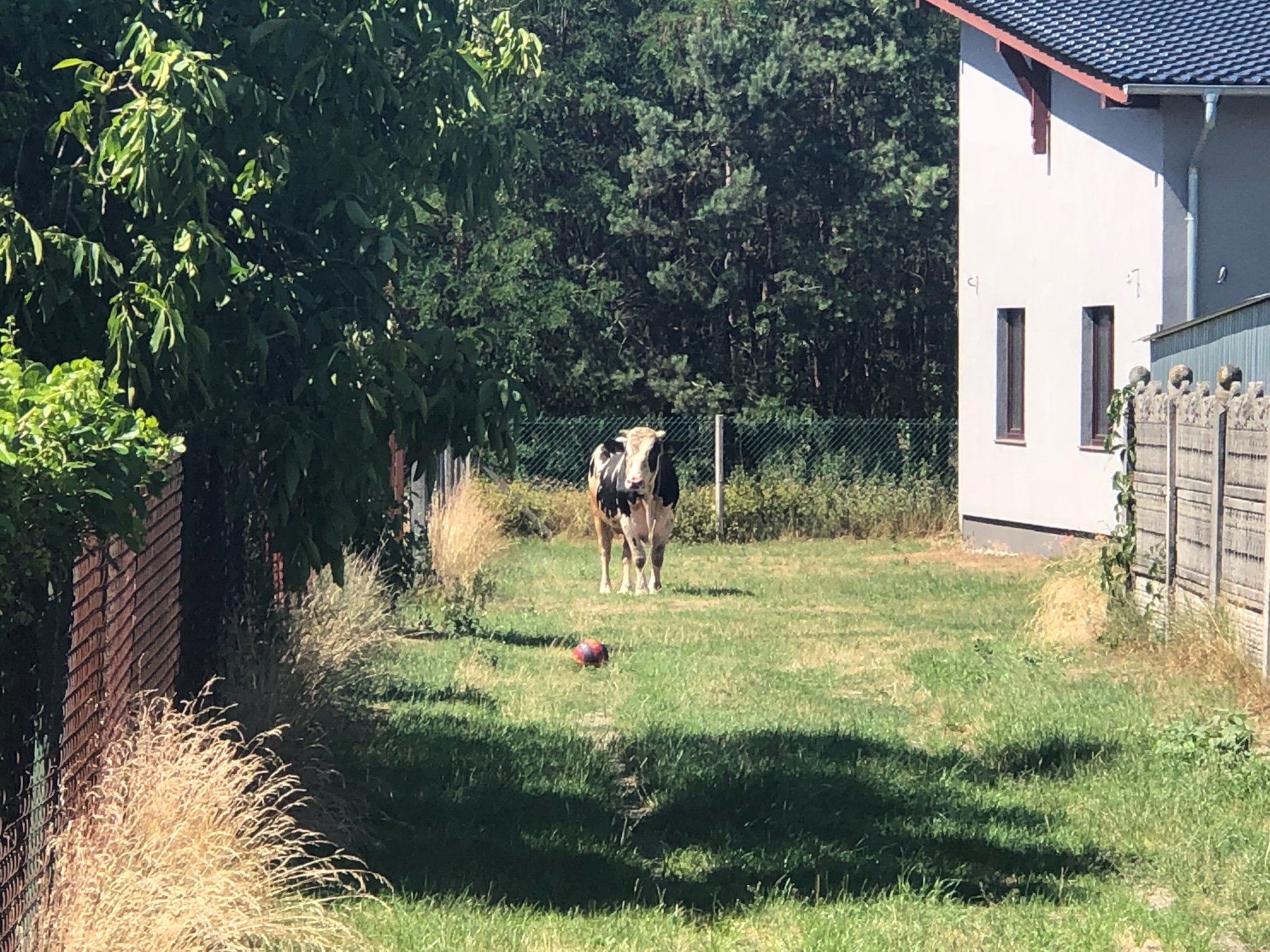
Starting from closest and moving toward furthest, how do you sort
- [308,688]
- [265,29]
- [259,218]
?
[265,29] < [259,218] < [308,688]

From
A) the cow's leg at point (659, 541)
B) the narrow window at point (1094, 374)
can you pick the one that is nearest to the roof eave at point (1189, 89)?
the narrow window at point (1094, 374)

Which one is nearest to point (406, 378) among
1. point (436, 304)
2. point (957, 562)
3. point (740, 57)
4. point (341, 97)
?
point (341, 97)

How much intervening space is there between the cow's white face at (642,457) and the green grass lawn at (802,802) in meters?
Answer: 5.95

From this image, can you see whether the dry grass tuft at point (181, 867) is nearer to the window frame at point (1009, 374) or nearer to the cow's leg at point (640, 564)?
the cow's leg at point (640, 564)

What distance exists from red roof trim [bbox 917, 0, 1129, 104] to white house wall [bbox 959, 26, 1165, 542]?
764 mm

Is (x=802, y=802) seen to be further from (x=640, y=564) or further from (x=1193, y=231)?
(x=1193, y=231)

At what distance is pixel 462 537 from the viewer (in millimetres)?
20250

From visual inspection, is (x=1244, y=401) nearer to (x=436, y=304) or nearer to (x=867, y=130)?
(x=436, y=304)

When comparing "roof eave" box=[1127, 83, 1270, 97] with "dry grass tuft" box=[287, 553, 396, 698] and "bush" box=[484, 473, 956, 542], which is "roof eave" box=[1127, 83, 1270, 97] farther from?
"dry grass tuft" box=[287, 553, 396, 698]

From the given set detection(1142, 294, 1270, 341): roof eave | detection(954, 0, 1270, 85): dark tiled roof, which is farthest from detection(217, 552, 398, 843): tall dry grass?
detection(954, 0, 1270, 85): dark tiled roof

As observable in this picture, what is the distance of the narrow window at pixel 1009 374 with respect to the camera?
959 inches

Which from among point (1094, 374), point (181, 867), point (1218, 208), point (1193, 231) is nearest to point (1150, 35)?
point (1218, 208)

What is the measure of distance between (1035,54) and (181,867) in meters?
17.5

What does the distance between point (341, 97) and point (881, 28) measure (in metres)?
29.9
